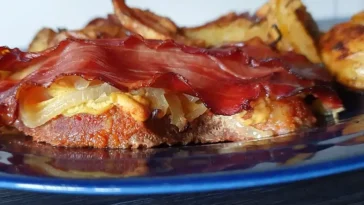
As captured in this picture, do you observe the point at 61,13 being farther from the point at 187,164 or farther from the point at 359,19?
the point at 187,164

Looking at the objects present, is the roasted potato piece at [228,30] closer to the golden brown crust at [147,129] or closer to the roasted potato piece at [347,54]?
the roasted potato piece at [347,54]

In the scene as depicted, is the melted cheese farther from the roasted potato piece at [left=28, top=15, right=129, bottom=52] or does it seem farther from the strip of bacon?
the roasted potato piece at [left=28, top=15, right=129, bottom=52]

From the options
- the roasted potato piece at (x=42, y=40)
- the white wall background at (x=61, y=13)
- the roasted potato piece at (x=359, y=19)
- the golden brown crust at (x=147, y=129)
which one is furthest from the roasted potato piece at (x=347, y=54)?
the white wall background at (x=61, y=13)

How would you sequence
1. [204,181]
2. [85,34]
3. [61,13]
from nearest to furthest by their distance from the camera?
[204,181] → [85,34] → [61,13]

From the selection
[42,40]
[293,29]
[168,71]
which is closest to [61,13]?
[42,40]

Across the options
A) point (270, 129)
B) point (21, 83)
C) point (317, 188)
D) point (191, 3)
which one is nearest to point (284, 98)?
point (270, 129)
